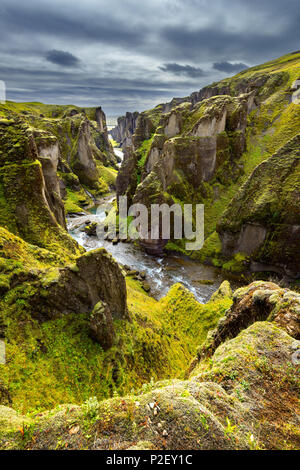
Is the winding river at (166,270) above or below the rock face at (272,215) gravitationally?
below

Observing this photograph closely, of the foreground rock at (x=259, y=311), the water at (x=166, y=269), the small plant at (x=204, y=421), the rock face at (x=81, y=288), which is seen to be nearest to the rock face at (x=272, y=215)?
the water at (x=166, y=269)

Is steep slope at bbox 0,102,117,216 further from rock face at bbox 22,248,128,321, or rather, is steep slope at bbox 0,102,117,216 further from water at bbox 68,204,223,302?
rock face at bbox 22,248,128,321

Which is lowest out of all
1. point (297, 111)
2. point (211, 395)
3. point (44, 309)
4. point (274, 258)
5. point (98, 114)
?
point (274, 258)

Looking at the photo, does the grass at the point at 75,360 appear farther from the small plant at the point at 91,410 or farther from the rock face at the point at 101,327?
the small plant at the point at 91,410

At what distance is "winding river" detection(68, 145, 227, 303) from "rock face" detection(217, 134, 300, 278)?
6940 mm

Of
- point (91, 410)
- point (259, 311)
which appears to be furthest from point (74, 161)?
point (91, 410)

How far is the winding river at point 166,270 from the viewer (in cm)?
3291

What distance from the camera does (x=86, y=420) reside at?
4742mm

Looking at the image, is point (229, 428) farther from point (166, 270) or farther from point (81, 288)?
point (166, 270)

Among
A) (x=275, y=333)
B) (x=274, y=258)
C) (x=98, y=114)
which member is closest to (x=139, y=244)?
(x=274, y=258)

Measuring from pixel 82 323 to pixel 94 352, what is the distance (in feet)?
5.33

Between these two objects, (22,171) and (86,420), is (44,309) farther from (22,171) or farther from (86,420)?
(22,171)

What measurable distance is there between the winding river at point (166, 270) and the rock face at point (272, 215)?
273 inches

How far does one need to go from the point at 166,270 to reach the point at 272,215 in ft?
61.3
